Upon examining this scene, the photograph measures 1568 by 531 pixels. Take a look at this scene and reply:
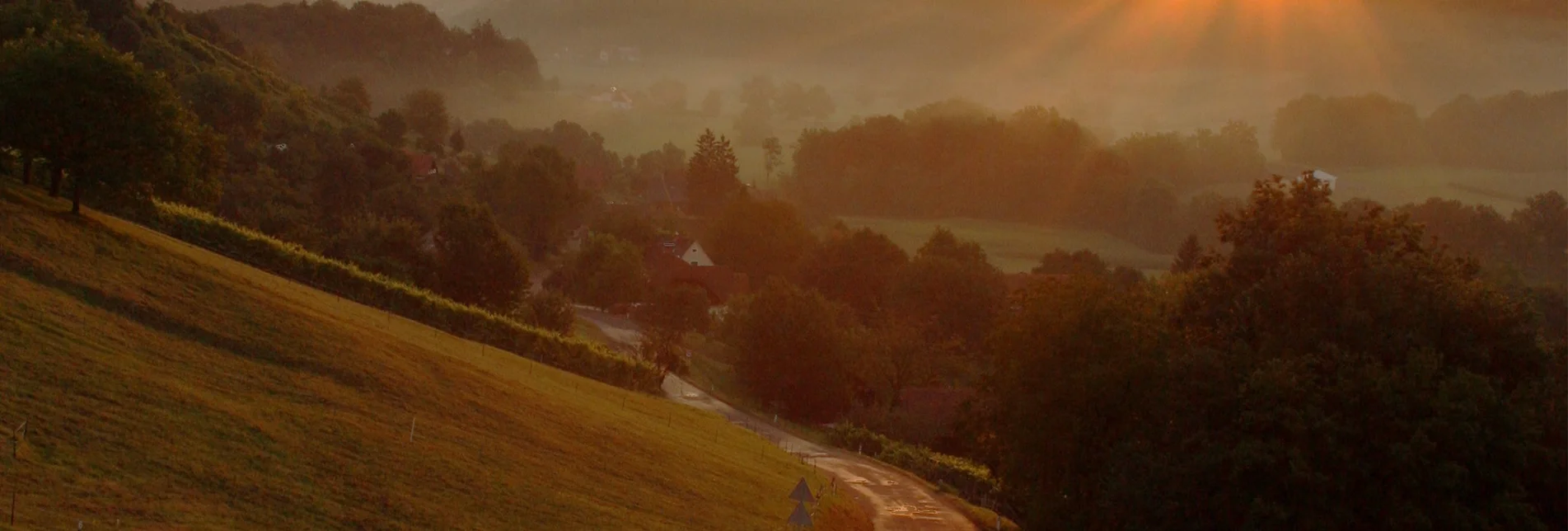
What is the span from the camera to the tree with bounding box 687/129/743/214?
4567 inches

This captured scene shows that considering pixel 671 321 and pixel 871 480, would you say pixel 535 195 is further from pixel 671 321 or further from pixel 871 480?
pixel 871 480

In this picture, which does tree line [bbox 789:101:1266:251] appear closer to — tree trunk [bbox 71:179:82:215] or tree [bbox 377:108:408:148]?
tree [bbox 377:108:408:148]

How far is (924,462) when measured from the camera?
4284 centimetres

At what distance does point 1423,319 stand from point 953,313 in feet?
171

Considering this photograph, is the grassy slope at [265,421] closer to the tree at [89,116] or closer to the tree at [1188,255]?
the tree at [89,116]

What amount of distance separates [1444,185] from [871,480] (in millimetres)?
70578

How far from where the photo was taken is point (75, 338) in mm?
20297

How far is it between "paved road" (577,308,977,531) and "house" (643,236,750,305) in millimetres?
26762

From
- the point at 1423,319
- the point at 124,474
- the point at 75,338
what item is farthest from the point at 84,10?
the point at 1423,319

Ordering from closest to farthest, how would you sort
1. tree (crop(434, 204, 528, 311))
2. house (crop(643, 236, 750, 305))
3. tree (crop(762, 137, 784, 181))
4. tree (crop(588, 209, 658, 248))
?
tree (crop(434, 204, 528, 311)) → house (crop(643, 236, 750, 305)) → tree (crop(588, 209, 658, 248)) → tree (crop(762, 137, 784, 181))

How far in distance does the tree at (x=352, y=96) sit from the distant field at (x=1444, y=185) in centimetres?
7880

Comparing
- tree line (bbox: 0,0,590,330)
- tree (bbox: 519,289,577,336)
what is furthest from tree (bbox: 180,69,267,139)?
tree (bbox: 519,289,577,336)

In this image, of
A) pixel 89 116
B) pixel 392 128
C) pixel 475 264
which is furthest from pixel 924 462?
pixel 392 128

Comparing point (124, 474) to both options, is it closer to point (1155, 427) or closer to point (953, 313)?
point (1155, 427)
